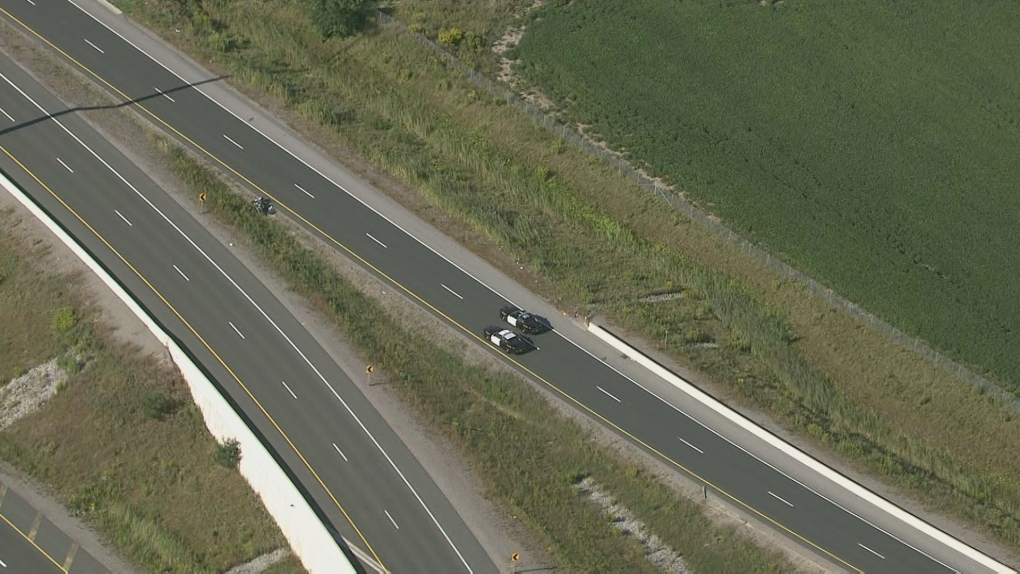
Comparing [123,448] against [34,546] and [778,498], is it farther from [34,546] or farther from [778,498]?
[778,498]

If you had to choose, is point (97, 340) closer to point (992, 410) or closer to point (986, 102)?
point (992, 410)

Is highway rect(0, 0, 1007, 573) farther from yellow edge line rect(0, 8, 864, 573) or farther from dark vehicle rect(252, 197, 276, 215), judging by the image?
dark vehicle rect(252, 197, 276, 215)

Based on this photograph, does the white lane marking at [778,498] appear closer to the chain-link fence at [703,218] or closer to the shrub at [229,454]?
the chain-link fence at [703,218]

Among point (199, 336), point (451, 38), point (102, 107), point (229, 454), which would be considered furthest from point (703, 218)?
point (102, 107)

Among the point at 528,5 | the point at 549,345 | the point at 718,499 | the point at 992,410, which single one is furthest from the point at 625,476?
the point at 528,5

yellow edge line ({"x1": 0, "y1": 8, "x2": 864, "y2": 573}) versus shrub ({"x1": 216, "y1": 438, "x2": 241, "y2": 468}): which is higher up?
yellow edge line ({"x1": 0, "y1": 8, "x2": 864, "y2": 573})

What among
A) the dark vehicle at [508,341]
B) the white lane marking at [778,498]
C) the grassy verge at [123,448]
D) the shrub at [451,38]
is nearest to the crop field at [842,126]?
the shrub at [451,38]

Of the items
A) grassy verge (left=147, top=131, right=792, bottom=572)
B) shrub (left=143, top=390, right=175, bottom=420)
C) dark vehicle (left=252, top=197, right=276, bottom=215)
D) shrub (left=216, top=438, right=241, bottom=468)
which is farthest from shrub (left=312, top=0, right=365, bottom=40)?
shrub (left=216, top=438, right=241, bottom=468)

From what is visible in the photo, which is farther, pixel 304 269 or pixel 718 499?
pixel 304 269
